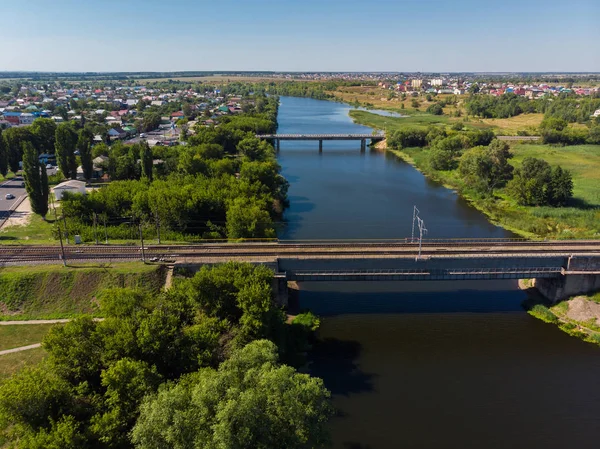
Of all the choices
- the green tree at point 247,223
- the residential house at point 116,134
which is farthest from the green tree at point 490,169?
the residential house at point 116,134

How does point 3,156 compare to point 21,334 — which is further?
point 3,156

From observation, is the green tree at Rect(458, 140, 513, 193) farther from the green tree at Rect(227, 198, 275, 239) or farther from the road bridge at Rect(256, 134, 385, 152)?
the road bridge at Rect(256, 134, 385, 152)

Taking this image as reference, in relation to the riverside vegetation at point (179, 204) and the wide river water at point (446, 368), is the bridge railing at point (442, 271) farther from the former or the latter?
the riverside vegetation at point (179, 204)

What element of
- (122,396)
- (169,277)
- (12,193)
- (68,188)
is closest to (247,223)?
(169,277)

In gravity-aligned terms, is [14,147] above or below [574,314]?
above

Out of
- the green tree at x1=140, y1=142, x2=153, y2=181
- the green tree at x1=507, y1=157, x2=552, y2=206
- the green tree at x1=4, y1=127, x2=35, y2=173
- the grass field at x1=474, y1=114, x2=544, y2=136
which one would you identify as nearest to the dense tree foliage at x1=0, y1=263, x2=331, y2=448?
the green tree at x1=140, y1=142, x2=153, y2=181

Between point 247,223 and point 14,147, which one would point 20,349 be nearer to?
point 247,223

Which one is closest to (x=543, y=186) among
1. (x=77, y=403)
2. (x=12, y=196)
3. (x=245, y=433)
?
(x=245, y=433)
